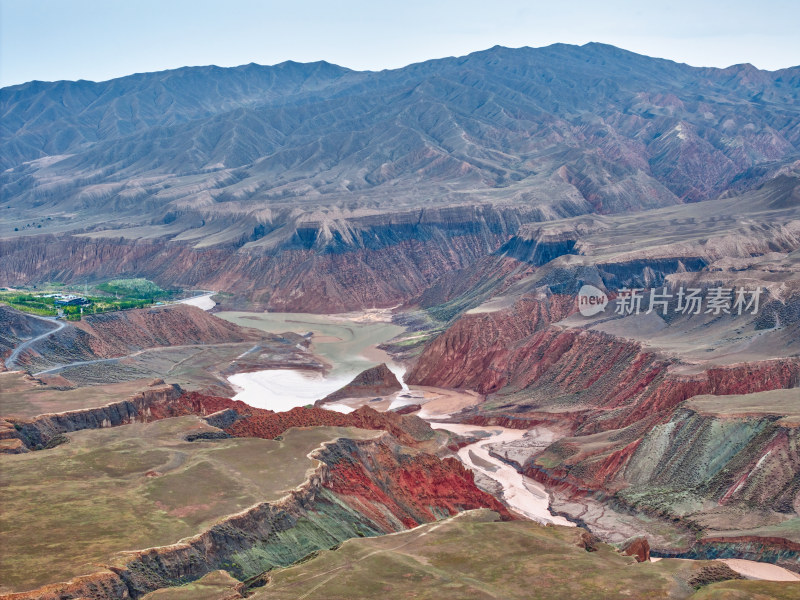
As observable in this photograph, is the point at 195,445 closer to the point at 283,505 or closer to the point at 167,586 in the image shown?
the point at 283,505

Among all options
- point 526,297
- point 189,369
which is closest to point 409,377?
point 526,297

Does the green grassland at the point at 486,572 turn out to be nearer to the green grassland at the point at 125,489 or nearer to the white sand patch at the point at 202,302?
the green grassland at the point at 125,489

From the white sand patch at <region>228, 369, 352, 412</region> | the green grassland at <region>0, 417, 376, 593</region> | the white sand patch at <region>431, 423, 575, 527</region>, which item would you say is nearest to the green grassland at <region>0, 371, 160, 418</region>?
the green grassland at <region>0, 417, 376, 593</region>

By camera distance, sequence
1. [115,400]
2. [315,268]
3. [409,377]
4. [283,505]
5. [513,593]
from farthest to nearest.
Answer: [315,268], [409,377], [115,400], [283,505], [513,593]

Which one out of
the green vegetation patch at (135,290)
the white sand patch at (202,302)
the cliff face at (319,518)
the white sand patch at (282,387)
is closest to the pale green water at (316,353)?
the white sand patch at (282,387)

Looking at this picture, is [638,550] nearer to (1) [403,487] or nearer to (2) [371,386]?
(1) [403,487]

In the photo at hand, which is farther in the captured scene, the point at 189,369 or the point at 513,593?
the point at 189,369
